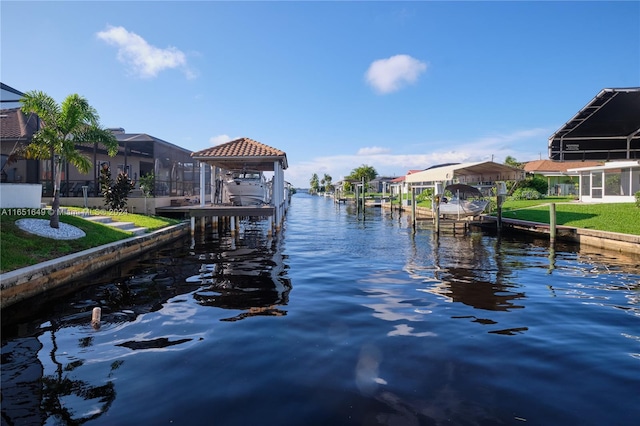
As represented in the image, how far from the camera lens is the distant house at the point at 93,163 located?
2056 centimetres

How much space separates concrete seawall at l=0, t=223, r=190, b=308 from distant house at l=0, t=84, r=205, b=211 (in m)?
6.72

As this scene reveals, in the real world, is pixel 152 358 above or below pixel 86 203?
below

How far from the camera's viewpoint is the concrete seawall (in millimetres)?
7762

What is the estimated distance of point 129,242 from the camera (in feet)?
44.4

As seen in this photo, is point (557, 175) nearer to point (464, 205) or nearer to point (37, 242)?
point (464, 205)

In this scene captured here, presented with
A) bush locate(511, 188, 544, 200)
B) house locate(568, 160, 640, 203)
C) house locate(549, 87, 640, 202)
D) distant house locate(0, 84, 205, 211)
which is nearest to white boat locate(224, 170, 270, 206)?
distant house locate(0, 84, 205, 211)

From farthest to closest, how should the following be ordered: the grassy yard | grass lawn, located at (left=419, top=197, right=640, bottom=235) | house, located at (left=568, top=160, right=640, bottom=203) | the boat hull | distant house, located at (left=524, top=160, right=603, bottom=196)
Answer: distant house, located at (left=524, top=160, right=603, bottom=196) → house, located at (left=568, top=160, right=640, bottom=203) → the boat hull → grass lawn, located at (left=419, top=197, right=640, bottom=235) → the grassy yard

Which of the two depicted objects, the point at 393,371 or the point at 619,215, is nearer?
the point at 393,371

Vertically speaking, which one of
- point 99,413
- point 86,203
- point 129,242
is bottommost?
point 99,413

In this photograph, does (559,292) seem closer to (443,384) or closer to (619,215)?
(443,384)

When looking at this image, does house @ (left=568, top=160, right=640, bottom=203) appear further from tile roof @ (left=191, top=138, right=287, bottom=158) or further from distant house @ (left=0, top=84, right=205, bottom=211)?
distant house @ (left=0, top=84, right=205, bottom=211)

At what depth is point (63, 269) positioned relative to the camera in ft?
31.4

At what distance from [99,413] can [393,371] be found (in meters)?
3.34

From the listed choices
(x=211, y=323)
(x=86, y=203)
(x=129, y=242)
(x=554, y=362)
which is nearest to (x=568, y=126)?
(x=554, y=362)
